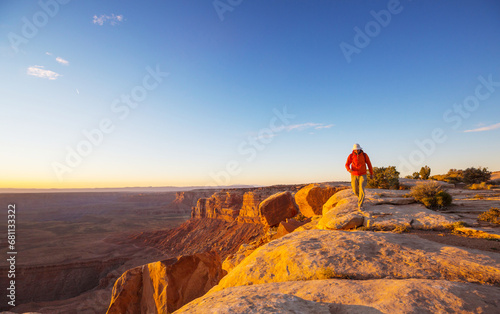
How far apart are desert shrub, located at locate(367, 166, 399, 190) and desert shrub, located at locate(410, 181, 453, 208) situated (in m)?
3.89

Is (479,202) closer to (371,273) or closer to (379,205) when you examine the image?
(379,205)

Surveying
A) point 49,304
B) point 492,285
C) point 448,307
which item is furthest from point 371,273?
point 49,304

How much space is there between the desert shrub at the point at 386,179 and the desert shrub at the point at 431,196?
389 centimetres

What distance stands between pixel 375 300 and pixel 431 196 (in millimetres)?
10308

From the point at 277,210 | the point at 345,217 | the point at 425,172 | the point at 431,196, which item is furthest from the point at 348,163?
the point at 425,172

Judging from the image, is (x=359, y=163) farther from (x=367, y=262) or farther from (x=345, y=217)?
(x=367, y=262)

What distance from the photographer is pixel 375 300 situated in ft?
9.08

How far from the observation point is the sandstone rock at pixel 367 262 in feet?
12.5

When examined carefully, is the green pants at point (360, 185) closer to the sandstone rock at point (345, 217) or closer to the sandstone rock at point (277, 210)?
the sandstone rock at point (345, 217)

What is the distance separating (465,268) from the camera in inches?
150

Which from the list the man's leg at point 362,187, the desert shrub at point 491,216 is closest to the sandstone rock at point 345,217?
the man's leg at point 362,187

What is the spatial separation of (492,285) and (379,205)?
661 centimetres

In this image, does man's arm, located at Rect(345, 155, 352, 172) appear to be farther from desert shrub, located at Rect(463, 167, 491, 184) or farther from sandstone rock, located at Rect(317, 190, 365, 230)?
desert shrub, located at Rect(463, 167, 491, 184)

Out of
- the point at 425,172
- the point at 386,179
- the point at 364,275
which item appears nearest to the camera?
the point at 364,275
